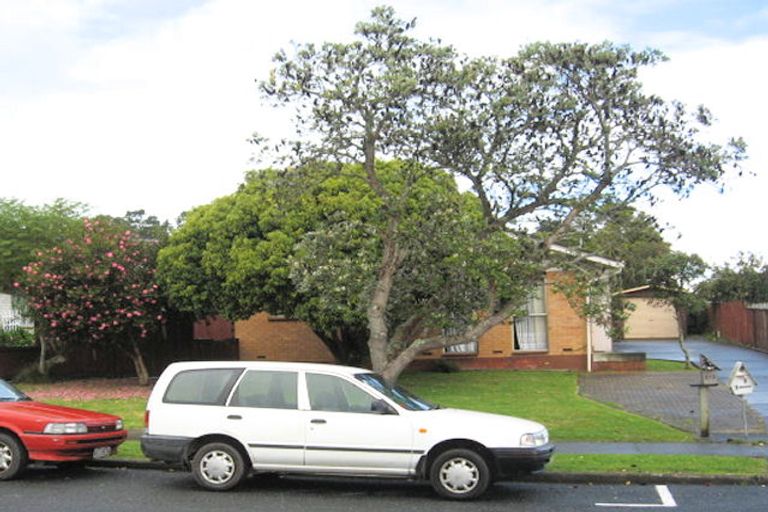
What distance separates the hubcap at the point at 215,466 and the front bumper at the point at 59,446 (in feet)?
6.05

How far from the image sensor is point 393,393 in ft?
35.0

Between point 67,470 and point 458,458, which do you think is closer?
point 458,458

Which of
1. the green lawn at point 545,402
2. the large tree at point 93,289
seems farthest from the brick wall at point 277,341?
the large tree at point 93,289

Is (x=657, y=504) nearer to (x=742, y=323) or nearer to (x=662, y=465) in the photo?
(x=662, y=465)

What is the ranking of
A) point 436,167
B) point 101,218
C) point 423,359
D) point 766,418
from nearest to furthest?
point 436,167 → point 766,418 → point 101,218 → point 423,359

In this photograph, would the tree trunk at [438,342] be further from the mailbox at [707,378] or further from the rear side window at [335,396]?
the mailbox at [707,378]

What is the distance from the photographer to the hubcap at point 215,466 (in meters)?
10.3

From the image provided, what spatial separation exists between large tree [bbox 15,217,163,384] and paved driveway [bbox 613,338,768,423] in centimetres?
1409

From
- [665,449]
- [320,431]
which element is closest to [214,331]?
[665,449]

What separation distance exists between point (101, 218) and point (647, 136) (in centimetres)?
1585

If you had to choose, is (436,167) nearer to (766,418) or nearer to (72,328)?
(766,418)

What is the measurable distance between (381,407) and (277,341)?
17.5 metres

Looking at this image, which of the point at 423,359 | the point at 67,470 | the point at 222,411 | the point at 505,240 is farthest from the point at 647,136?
the point at 423,359

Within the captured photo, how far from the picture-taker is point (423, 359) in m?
25.8
